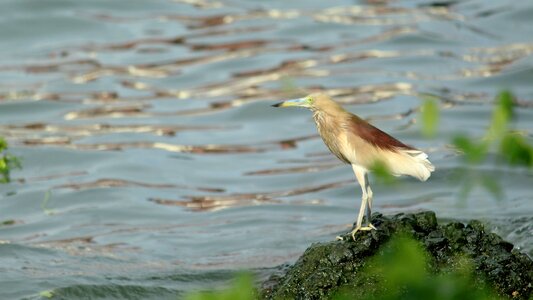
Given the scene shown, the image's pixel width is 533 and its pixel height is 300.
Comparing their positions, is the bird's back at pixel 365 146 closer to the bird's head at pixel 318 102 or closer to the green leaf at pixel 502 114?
the bird's head at pixel 318 102

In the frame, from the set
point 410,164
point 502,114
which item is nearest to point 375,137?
point 410,164

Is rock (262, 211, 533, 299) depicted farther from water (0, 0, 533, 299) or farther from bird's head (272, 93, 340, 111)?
water (0, 0, 533, 299)

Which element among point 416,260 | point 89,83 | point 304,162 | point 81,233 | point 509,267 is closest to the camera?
point 416,260

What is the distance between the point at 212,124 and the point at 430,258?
863 centimetres

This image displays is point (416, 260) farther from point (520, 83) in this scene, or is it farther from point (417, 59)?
point (417, 59)

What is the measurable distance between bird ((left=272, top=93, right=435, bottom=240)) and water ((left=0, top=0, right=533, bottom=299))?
232 cm

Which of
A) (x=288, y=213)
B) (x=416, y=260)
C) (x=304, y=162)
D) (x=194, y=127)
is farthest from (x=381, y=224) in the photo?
(x=194, y=127)

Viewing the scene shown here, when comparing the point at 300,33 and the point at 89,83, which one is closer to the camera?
the point at 89,83

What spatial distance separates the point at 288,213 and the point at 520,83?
17.2ft

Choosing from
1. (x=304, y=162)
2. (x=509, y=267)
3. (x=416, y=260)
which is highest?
(x=416, y=260)

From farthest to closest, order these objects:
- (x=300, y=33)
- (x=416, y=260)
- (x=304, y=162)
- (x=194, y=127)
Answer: (x=300, y=33) < (x=194, y=127) < (x=304, y=162) < (x=416, y=260)

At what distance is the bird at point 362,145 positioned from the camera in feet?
18.9

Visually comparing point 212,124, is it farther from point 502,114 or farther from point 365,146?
point 502,114

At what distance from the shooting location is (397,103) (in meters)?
14.4
